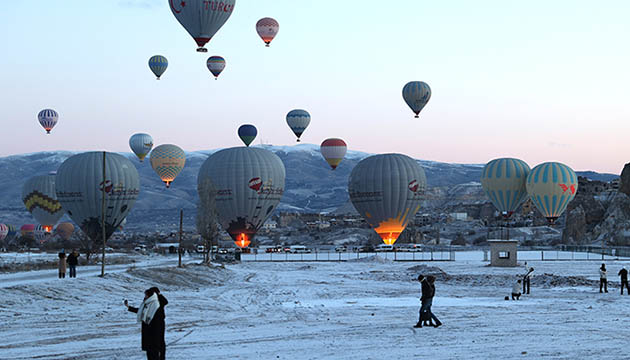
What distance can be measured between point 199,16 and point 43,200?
78.5 m

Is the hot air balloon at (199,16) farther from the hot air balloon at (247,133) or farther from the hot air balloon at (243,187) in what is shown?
the hot air balloon at (247,133)

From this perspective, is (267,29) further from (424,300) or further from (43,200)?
(424,300)

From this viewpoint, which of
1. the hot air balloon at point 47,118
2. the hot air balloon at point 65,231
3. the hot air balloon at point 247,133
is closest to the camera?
the hot air balloon at point 247,133

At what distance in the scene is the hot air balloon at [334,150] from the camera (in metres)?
118

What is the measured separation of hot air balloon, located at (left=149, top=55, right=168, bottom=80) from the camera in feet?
341

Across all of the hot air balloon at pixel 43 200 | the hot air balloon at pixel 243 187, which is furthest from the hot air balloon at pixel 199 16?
the hot air balloon at pixel 43 200

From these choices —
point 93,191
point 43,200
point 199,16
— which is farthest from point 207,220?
point 43,200

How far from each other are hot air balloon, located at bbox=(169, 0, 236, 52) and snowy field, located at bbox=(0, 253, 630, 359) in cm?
2650

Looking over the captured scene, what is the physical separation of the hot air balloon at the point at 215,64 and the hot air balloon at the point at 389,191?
23211 millimetres

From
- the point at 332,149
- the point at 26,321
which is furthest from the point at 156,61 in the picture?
the point at 26,321

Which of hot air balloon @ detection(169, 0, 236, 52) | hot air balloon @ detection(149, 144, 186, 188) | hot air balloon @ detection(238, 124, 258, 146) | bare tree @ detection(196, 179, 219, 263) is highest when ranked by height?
hot air balloon @ detection(169, 0, 236, 52)

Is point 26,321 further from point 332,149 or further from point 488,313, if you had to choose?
point 332,149

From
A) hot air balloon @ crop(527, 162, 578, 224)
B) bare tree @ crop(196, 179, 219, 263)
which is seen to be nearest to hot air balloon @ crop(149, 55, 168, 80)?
bare tree @ crop(196, 179, 219, 263)

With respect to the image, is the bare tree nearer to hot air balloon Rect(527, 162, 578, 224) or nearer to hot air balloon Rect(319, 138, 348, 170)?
hot air balloon Rect(527, 162, 578, 224)
